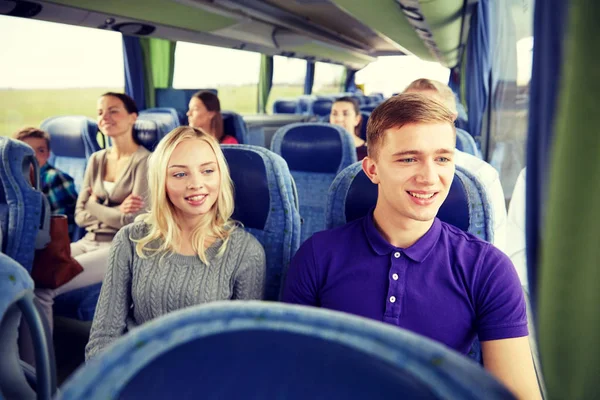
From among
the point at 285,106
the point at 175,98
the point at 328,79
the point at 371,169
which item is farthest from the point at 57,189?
the point at 328,79

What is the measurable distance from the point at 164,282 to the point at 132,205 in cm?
133

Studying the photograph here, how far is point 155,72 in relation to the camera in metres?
6.84

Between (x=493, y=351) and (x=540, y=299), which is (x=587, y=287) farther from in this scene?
(x=493, y=351)

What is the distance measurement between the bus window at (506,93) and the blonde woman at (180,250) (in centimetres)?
287

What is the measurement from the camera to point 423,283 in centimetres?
122

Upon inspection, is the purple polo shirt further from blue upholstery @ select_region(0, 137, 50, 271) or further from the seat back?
blue upholstery @ select_region(0, 137, 50, 271)

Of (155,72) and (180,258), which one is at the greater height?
(155,72)

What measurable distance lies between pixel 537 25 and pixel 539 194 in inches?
10.5

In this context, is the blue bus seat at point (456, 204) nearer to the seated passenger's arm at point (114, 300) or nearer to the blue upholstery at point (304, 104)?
the seated passenger's arm at point (114, 300)

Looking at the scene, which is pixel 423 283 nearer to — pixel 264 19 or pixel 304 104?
pixel 264 19

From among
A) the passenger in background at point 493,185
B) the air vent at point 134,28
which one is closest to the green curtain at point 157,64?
the air vent at point 134,28

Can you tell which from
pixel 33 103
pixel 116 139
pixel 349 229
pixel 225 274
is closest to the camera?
pixel 349 229

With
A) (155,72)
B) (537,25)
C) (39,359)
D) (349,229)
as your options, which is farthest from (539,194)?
(155,72)

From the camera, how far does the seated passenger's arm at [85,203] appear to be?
118 inches
